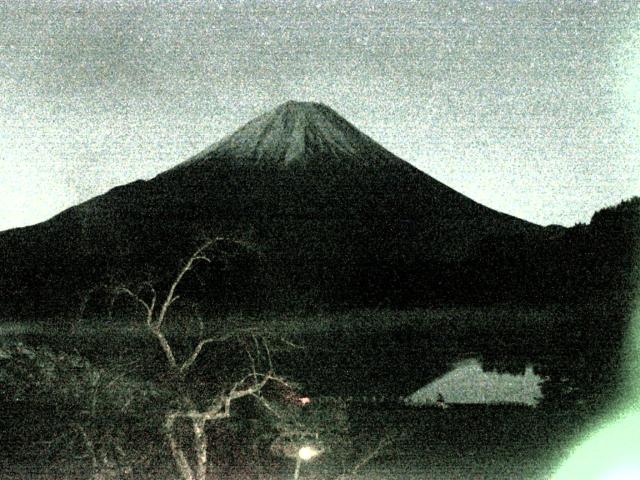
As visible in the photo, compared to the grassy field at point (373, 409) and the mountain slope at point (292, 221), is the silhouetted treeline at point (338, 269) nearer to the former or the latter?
the mountain slope at point (292, 221)

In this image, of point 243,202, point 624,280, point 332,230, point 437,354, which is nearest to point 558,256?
point 624,280

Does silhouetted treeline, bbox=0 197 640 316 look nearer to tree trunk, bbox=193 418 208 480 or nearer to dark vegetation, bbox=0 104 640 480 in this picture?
dark vegetation, bbox=0 104 640 480

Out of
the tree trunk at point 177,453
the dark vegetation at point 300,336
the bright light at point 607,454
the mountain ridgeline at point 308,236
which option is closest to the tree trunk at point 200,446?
the dark vegetation at point 300,336

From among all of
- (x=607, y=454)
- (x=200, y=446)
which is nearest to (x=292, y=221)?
(x=607, y=454)

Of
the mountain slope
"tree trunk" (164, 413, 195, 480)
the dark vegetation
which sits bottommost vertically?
"tree trunk" (164, 413, 195, 480)

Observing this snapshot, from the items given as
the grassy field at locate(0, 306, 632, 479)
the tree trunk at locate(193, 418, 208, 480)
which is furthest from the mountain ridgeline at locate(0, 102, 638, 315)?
the tree trunk at locate(193, 418, 208, 480)

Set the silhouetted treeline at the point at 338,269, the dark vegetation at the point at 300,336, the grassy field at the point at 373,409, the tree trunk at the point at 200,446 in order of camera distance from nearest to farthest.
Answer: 1. the tree trunk at the point at 200,446
2. the dark vegetation at the point at 300,336
3. the grassy field at the point at 373,409
4. the silhouetted treeline at the point at 338,269
